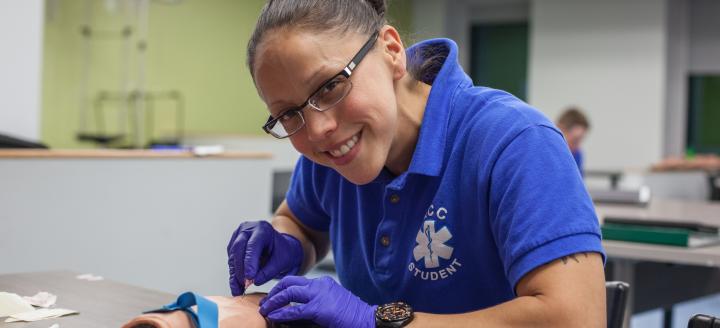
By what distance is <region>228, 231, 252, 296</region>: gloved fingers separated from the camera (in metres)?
1.19

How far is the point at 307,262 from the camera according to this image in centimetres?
138

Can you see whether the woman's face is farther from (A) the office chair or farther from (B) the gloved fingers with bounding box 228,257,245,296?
(A) the office chair

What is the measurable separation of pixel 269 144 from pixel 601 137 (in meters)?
4.12

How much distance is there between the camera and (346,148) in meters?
1.06

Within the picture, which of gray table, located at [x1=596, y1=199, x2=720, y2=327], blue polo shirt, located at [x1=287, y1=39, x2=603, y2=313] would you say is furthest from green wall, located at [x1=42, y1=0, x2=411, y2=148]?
blue polo shirt, located at [x1=287, y1=39, x2=603, y2=313]

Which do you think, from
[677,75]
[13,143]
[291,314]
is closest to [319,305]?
[291,314]

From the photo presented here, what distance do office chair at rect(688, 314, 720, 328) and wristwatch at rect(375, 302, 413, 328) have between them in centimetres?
37

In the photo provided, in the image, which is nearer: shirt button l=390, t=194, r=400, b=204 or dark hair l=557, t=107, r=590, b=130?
shirt button l=390, t=194, r=400, b=204

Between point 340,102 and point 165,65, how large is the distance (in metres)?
6.41

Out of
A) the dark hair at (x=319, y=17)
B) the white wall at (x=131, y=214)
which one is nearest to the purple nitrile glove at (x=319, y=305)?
the dark hair at (x=319, y=17)

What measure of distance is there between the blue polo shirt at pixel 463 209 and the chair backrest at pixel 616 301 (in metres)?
0.35

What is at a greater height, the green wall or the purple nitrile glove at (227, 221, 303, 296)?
the green wall

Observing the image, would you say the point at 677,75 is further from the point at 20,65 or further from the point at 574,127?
the point at 20,65

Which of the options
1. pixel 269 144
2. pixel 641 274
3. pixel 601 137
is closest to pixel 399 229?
pixel 641 274
